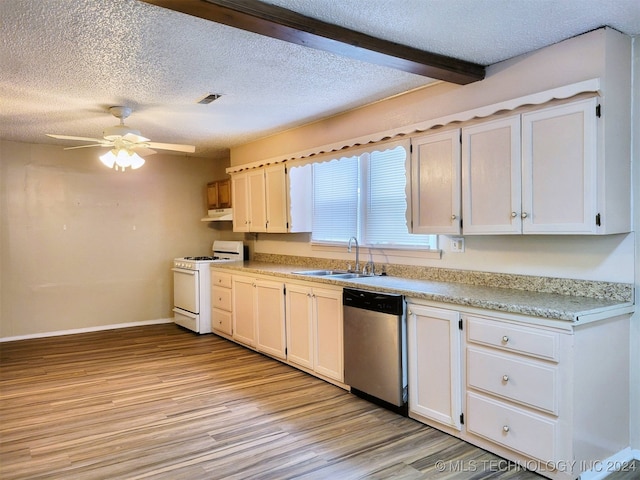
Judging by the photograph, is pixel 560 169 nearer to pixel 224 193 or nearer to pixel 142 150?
pixel 142 150

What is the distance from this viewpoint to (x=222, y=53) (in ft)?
9.31

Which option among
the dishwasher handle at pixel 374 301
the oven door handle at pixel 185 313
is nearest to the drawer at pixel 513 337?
the dishwasher handle at pixel 374 301

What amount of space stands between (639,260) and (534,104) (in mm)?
1042

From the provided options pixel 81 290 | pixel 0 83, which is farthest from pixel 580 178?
pixel 81 290

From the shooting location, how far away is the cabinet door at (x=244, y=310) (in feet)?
16.0

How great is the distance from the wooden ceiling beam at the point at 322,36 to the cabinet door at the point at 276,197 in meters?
2.36

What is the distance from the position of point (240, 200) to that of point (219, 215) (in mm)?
819

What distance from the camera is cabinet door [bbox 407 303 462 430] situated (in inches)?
111

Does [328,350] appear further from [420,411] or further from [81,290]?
[81,290]

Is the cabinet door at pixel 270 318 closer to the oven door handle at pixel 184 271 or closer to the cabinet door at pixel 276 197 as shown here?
the cabinet door at pixel 276 197

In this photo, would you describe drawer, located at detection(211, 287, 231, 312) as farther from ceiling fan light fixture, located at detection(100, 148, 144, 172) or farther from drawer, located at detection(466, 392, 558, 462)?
drawer, located at detection(466, 392, 558, 462)

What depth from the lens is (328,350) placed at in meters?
3.82

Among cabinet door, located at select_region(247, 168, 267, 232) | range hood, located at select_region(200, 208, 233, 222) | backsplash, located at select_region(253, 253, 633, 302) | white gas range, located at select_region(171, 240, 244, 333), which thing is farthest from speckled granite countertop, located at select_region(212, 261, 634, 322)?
range hood, located at select_region(200, 208, 233, 222)

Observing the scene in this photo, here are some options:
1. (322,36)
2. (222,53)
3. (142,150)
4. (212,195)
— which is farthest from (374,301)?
(212,195)
